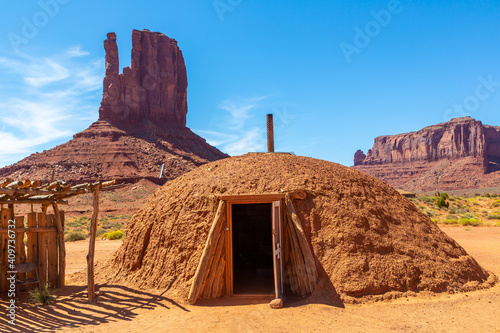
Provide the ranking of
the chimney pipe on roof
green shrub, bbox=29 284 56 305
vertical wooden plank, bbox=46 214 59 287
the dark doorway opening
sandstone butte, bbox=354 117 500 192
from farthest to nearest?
sandstone butte, bbox=354 117 500 192, the dark doorway opening, the chimney pipe on roof, vertical wooden plank, bbox=46 214 59 287, green shrub, bbox=29 284 56 305

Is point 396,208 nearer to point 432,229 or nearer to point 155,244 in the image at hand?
point 432,229

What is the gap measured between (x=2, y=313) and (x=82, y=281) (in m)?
2.31

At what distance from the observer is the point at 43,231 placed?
8.20 m

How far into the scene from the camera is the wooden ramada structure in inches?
298

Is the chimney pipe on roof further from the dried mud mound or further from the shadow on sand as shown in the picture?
the shadow on sand

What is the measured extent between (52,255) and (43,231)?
1.82ft

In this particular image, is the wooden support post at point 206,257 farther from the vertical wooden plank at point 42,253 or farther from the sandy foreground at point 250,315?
the vertical wooden plank at point 42,253

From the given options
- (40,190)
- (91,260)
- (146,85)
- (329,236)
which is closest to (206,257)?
(91,260)

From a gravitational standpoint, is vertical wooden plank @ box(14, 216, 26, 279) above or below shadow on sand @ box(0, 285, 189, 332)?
above

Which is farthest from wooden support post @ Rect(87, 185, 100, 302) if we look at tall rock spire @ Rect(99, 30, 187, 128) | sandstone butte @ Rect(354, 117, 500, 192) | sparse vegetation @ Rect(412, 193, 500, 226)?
sandstone butte @ Rect(354, 117, 500, 192)

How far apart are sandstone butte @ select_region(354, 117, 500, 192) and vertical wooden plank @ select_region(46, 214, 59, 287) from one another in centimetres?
8554

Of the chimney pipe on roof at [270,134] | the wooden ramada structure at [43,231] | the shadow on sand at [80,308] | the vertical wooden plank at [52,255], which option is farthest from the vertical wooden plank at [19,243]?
the chimney pipe on roof at [270,134]

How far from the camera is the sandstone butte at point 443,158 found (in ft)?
282

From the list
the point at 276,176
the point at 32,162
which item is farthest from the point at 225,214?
the point at 32,162
